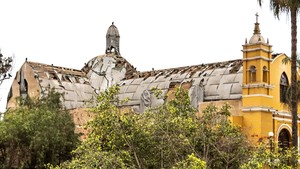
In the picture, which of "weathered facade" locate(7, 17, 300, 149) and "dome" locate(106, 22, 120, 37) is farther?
"dome" locate(106, 22, 120, 37)

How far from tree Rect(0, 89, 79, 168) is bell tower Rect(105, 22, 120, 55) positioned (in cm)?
1964

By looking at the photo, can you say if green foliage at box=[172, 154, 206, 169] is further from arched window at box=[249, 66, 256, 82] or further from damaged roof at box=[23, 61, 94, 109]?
damaged roof at box=[23, 61, 94, 109]

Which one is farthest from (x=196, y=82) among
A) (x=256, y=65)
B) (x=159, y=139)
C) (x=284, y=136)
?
(x=159, y=139)

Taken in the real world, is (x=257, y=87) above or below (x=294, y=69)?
above

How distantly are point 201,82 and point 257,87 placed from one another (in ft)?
17.1

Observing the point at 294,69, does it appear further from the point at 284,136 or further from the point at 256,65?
the point at 284,136

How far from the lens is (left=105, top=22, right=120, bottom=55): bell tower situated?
176 feet

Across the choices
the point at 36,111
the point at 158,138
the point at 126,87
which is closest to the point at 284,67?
the point at 126,87

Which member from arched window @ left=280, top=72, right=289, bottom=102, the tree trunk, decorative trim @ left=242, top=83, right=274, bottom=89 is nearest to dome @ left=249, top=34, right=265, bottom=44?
decorative trim @ left=242, top=83, right=274, bottom=89

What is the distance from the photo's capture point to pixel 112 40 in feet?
176

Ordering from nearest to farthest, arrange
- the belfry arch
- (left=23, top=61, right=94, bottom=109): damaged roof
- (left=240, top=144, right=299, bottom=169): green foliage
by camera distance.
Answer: (left=240, top=144, right=299, bottom=169): green foliage < the belfry arch < (left=23, top=61, right=94, bottom=109): damaged roof

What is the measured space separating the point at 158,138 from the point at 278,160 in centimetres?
460

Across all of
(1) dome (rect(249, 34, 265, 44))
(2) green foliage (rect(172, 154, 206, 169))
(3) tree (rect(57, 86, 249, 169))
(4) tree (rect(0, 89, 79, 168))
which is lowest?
(2) green foliage (rect(172, 154, 206, 169))

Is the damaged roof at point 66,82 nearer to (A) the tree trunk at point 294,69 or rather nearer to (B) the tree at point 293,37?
(B) the tree at point 293,37
